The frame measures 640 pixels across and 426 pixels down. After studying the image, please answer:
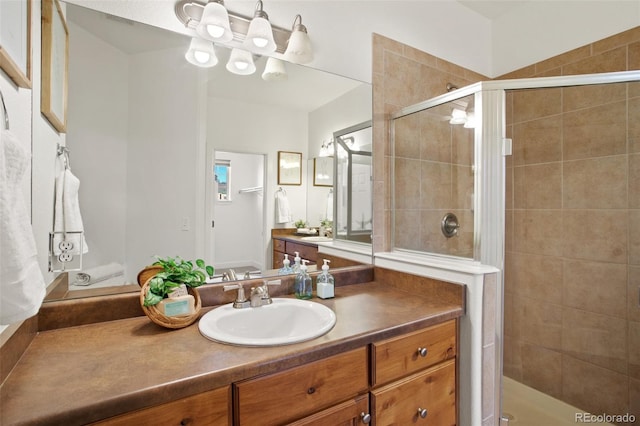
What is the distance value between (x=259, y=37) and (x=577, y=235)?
2089mm

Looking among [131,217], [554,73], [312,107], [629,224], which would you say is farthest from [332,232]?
[554,73]

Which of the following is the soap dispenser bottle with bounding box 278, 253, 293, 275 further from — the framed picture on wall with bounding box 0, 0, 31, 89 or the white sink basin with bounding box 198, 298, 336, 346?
the framed picture on wall with bounding box 0, 0, 31, 89

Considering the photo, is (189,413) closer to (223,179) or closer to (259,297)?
(259,297)

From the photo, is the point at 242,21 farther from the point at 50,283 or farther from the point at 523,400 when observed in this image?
the point at 523,400

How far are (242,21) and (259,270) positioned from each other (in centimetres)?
113

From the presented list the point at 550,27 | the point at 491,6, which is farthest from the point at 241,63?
the point at 550,27

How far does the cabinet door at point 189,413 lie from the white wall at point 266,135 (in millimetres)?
791

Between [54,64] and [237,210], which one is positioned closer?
[54,64]

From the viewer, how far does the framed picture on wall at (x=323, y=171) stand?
168cm

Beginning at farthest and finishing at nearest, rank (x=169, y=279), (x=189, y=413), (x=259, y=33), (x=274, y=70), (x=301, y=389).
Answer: (x=274, y=70) < (x=259, y=33) < (x=169, y=279) < (x=301, y=389) < (x=189, y=413)

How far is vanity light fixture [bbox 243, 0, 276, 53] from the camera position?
1389 millimetres

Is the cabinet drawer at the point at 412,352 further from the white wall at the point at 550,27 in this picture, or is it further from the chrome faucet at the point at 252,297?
the white wall at the point at 550,27

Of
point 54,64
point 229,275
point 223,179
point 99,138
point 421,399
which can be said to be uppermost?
point 54,64

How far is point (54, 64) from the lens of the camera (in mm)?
1043
